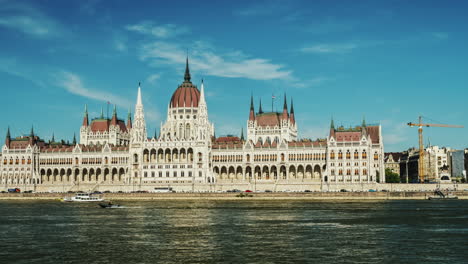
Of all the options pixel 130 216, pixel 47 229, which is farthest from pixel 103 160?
pixel 47 229

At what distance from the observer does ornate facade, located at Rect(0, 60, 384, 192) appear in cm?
16438

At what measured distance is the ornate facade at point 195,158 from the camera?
164375 mm

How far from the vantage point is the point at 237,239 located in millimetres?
58688

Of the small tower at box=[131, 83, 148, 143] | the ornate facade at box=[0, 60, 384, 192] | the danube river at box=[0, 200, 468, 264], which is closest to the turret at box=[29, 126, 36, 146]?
the ornate facade at box=[0, 60, 384, 192]

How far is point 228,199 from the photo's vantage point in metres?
146

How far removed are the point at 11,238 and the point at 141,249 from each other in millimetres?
15484

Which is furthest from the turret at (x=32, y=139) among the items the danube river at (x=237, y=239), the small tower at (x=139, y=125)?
the danube river at (x=237, y=239)

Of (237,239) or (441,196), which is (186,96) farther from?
(237,239)

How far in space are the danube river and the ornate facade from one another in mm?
78229

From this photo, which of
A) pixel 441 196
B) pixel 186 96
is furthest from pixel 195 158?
pixel 441 196

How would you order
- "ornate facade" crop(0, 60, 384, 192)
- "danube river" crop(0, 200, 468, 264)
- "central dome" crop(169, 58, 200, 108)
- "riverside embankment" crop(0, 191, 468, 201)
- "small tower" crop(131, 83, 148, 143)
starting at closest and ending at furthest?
1. "danube river" crop(0, 200, 468, 264)
2. "riverside embankment" crop(0, 191, 468, 201)
3. "ornate facade" crop(0, 60, 384, 192)
4. "small tower" crop(131, 83, 148, 143)
5. "central dome" crop(169, 58, 200, 108)

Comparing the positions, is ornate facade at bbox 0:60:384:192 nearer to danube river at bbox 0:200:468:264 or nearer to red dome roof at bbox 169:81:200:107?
red dome roof at bbox 169:81:200:107

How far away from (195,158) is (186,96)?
2698cm

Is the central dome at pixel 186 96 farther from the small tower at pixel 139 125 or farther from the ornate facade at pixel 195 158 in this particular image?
the small tower at pixel 139 125
